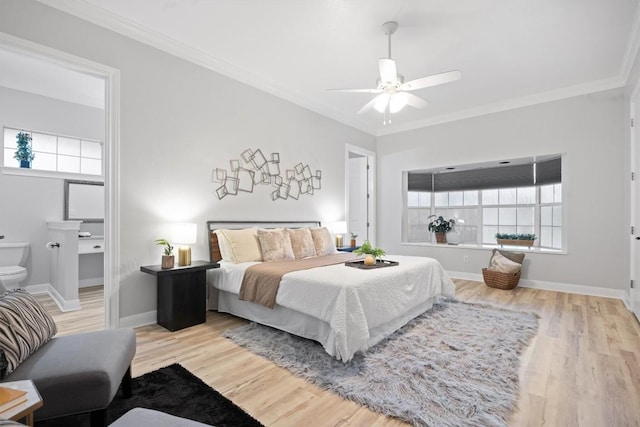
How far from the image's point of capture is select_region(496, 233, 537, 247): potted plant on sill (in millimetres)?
5053

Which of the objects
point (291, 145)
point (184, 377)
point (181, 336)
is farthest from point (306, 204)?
point (184, 377)

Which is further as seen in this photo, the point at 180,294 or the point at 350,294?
the point at 180,294

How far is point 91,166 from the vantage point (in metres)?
5.16

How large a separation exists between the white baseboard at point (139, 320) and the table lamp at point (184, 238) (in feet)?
1.96

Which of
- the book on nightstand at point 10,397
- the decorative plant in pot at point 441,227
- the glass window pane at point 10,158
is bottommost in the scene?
the book on nightstand at point 10,397

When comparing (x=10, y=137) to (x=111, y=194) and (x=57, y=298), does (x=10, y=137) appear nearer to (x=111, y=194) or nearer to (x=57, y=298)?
(x=57, y=298)

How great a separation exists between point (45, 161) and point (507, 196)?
24.6ft

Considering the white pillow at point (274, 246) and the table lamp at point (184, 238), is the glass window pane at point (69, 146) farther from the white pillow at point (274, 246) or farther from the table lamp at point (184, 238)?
the white pillow at point (274, 246)

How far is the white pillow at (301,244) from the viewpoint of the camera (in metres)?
3.94

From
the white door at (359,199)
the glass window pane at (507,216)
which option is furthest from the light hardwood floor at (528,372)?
the white door at (359,199)

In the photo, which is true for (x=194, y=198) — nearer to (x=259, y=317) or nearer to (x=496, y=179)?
(x=259, y=317)

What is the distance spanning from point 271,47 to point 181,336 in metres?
3.09

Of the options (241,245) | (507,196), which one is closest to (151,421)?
(241,245)

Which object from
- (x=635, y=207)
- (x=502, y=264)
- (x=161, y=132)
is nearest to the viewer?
(x=161, y=132)
